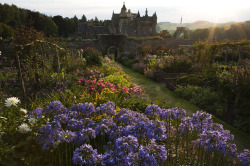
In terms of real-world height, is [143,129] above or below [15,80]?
above

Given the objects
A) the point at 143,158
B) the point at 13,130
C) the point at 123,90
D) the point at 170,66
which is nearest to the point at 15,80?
the point at 123,90

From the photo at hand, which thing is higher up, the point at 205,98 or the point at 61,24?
the point at 61,24

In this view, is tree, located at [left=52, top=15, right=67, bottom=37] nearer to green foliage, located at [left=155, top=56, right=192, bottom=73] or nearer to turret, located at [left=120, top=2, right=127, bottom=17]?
turret, located at [left=120, top=2, right=127, bottom=17]

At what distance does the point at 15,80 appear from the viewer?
10.6m

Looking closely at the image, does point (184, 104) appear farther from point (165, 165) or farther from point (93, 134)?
point (93, 134)

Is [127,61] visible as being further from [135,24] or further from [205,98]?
[135,24]

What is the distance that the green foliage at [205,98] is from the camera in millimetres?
7746

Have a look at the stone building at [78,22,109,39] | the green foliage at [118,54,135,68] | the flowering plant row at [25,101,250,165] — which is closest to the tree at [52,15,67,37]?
the stone building at [78,22,109,39]

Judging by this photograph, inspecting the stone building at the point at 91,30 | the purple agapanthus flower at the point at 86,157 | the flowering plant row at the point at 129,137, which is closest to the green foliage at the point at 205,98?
the flowering plant row at the point at 129,137

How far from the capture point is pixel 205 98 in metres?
8.37

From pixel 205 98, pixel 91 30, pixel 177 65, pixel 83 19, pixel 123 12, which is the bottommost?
pixel 205 98

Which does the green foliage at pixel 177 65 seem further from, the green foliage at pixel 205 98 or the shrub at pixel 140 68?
the green foliage at pixel 205 98

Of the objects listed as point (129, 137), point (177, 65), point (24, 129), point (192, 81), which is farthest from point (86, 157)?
point (177, 65)

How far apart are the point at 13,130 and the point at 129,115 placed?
6.20 feet
